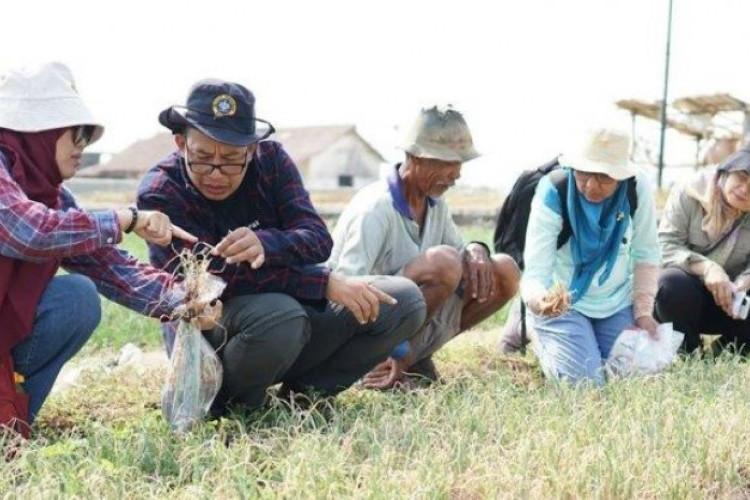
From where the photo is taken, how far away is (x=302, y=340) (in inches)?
146

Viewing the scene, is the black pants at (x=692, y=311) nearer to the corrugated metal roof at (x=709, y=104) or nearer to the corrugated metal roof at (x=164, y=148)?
the corrugated metal roof at (x=709, y=104)

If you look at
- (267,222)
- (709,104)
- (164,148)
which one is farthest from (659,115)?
(164,148)

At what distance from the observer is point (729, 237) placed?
522cm

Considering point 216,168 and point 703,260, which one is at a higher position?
point 216,168

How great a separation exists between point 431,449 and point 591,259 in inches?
74.5

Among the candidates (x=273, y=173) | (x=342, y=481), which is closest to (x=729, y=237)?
(x=273, y=173)

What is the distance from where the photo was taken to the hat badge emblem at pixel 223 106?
3.46 meters

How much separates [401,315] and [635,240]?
4.73ft

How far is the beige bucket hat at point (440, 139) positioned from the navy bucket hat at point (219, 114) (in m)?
0.94

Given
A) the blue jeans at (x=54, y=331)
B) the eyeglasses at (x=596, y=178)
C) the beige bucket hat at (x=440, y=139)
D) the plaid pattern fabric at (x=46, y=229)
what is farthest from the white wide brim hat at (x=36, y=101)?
the eyeglasses at (x=596, y=178)

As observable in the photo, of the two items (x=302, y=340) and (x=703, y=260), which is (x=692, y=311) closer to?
(x=703, y=260)

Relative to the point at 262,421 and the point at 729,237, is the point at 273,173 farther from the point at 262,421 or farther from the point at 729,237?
the point at 729,237

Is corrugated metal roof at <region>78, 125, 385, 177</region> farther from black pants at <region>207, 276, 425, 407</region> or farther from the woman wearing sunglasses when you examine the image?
black pants at <region>207, 276, 425, 407</region>

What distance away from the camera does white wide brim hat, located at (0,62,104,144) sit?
10.5 feet
